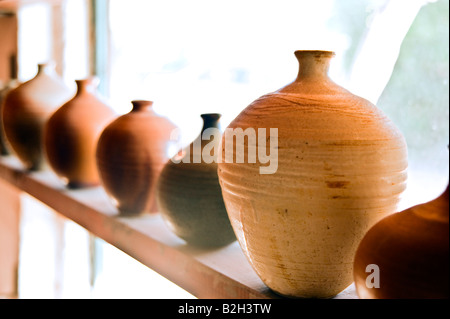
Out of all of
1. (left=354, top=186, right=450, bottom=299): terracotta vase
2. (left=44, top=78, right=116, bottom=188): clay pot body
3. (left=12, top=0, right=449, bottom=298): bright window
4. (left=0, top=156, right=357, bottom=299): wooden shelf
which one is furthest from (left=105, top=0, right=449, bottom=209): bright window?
(left=354, top=186, right=450, bottom=299): terracotta vase

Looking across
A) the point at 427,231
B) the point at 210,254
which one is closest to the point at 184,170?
the point at 210,254

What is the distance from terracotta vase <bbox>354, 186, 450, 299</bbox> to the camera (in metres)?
0.42

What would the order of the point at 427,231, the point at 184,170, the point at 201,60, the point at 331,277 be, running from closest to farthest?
1. the point at 427,231
2. the point at 331,277
3. the point at 184,170
4. the point at 201,60

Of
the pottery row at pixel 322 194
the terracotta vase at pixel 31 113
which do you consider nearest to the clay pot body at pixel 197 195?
the pottery row at pixel 322 194

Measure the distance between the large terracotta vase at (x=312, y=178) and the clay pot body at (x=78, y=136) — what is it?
607mm

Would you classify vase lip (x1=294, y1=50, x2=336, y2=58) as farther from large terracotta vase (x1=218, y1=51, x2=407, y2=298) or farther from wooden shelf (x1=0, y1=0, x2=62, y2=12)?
wooden shelf (x1=0, y1=0, x2=62, y2=12)

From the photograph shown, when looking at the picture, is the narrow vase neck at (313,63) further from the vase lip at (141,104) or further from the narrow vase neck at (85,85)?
the narrow vase neck at (85,85)

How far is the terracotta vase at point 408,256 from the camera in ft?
1.36

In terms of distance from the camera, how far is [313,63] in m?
0.59

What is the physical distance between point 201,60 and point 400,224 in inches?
36.5

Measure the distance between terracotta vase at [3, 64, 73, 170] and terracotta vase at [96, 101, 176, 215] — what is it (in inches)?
15.7

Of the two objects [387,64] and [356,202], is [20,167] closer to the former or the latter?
[387,64]

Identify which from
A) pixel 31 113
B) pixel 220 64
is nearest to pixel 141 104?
pixel 220 64

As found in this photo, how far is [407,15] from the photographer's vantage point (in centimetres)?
86
